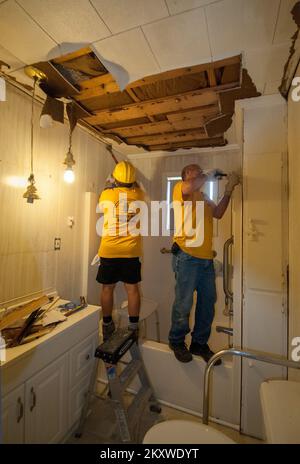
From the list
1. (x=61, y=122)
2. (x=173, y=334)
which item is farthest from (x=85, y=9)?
(x=173, y=334)

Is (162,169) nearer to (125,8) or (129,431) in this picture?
(125,8)

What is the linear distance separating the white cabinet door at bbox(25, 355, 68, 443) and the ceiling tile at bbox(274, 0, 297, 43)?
6.54ft

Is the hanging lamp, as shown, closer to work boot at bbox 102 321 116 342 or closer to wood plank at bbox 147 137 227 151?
wood plank at bbox 147 137 227 151

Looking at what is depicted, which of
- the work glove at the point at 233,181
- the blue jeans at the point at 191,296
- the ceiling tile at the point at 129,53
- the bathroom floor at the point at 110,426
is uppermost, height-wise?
the ceiling tile at the point at 129,53

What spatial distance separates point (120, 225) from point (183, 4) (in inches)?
51.8

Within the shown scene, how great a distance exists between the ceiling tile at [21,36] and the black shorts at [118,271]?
1.38 m

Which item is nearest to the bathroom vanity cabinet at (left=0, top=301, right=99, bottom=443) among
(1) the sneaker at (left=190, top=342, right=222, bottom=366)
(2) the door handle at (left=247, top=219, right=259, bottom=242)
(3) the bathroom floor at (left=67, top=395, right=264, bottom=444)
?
(3) the bathroom floor at (left=67, top=395, right=264, bottom=444)

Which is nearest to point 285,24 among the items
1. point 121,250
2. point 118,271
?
point 121,250

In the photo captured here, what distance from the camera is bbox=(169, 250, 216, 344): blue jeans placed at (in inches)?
62.3

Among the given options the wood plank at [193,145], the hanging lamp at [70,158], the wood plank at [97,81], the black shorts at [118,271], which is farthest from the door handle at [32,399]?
the wood plank at [193,145]

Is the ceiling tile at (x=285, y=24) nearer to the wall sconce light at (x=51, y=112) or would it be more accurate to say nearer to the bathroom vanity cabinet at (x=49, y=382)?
the wall sconce light at (x=51, y=112)

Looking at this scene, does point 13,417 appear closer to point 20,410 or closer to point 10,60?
point 20,410

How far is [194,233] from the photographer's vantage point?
1.62 meters

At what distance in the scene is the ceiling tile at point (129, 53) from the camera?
0.98 m
